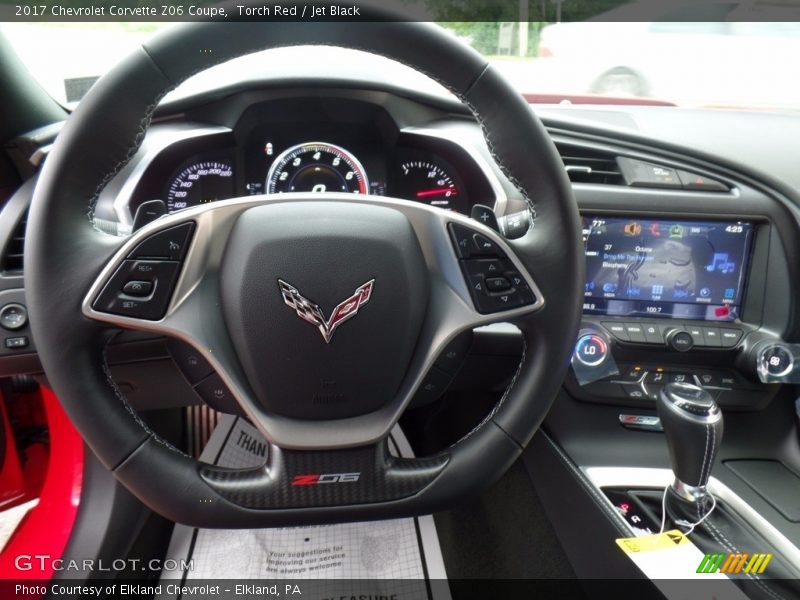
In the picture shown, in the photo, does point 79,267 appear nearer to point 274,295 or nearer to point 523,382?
point 274,295

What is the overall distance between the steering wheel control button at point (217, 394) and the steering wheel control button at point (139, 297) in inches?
5.5

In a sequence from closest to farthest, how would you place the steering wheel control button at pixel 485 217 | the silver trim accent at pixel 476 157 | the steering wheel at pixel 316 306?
the steering wheel at pixel 316 306 → the steering wheel control button at pixel 485 217 → the silver trim accent at pixel 476 157

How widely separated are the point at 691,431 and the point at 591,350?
1.09ft

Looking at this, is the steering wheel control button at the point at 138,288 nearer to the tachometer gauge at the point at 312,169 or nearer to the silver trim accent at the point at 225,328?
the silver trim accent at the point at 225,328

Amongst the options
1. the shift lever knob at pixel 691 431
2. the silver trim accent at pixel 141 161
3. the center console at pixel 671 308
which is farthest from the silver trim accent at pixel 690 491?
the silver trim accent at pixel 141 161

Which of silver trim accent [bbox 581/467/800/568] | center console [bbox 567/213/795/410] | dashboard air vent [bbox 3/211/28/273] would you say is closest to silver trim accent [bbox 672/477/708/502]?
silver trim accent [bbox 581/467/800/568]

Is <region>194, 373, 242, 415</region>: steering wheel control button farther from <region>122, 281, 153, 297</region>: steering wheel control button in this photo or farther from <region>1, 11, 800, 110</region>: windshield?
<region>1, 11, 800, 110</region>: windshield

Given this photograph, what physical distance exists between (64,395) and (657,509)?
3.32 feet

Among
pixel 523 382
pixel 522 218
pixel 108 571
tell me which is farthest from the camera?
pixel 108 571

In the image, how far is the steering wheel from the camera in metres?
0.78

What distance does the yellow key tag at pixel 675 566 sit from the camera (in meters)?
0.97

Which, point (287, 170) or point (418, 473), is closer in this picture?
point (418, 473)

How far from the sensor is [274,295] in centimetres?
84

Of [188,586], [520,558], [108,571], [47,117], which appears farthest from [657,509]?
[47,117]
